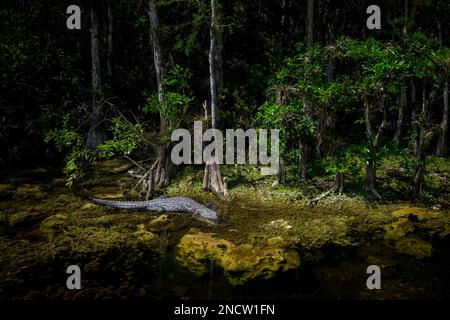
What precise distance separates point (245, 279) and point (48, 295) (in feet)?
11.2

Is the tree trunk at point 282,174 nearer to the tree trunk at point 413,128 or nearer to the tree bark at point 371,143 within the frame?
the tree bark at point 371,143

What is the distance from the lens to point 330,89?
10.4 metres

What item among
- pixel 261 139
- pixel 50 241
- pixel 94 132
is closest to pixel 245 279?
pixel 50 241

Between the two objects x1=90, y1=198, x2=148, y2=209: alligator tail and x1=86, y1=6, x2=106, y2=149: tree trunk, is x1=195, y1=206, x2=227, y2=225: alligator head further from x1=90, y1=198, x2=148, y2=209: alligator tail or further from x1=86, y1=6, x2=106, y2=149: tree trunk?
x1=86, y1=6, x2=106, y2=149: tree trunk

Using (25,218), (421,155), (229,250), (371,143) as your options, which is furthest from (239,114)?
(25,218)

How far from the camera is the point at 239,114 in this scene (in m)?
15.1

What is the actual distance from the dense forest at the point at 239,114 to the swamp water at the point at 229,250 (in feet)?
0.25

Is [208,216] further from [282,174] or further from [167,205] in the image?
[282,174]

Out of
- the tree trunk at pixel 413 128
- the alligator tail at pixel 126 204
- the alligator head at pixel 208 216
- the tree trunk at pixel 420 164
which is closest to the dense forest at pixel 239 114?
the tree trunk at pixel 420 164

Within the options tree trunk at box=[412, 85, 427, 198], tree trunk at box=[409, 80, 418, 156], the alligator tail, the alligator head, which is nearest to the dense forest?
tree trunk at box=[412, 85, 427, 198]

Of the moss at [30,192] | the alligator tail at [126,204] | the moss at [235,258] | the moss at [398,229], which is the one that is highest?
the moss at [30,192]

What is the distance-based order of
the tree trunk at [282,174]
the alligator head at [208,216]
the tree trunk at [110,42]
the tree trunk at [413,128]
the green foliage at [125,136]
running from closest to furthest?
the alligator head at [208,216]
the green foliage at [125,136]
the tree trunk at [282,174]
the tree trunk at [413,128]
the tree trunk at [110,42]

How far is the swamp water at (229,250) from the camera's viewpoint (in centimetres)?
670

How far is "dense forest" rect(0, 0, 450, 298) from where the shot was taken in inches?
382
